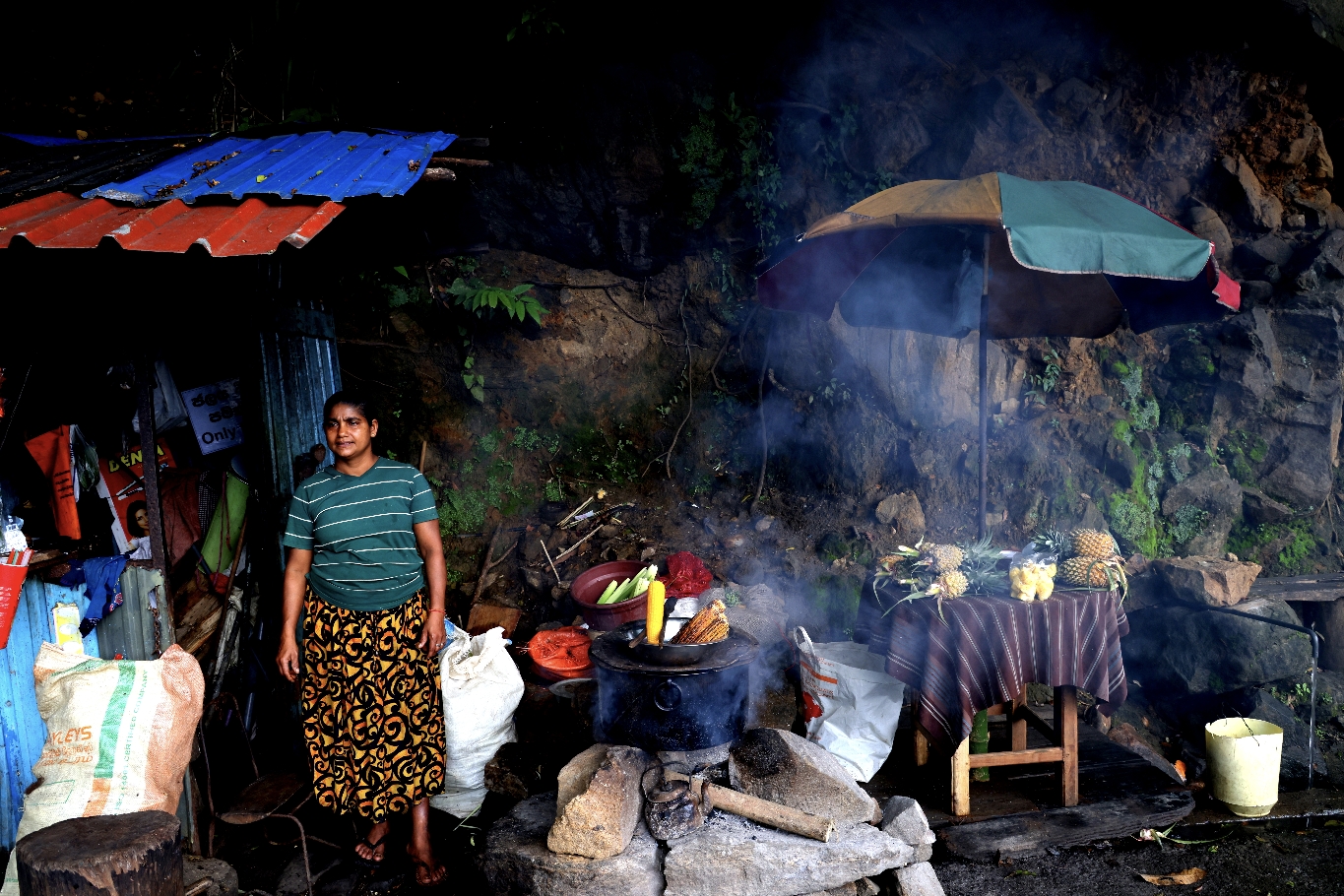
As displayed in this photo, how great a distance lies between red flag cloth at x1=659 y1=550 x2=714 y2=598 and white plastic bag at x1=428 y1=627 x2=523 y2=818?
5.40 feet

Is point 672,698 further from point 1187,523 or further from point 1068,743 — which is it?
point 1187,523

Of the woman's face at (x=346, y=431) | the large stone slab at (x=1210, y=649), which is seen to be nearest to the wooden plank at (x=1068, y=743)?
the large stone slab at (x=1210, y=649)

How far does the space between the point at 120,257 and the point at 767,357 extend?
5.71 metres

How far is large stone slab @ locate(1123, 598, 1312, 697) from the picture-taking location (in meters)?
6.22

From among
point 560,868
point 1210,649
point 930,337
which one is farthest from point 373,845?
point 1210,649

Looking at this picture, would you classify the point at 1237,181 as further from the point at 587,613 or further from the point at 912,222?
the point at 587,613

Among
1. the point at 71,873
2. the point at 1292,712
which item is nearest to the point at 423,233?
the point at 71,873

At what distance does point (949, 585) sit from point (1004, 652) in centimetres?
48

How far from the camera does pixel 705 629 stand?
168 inches

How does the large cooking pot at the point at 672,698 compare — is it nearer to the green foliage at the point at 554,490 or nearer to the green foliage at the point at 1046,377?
the green foliage at the point at 554,490

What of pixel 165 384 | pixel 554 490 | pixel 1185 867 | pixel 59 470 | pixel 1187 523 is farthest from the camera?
pixel 554 490

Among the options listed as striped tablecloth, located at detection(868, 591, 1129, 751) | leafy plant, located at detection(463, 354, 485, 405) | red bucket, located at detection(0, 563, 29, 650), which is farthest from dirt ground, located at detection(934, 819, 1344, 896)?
leafy plant, located at detection(463, 354, 485, 405)

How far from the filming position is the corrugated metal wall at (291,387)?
579cm

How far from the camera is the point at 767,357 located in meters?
8.36
